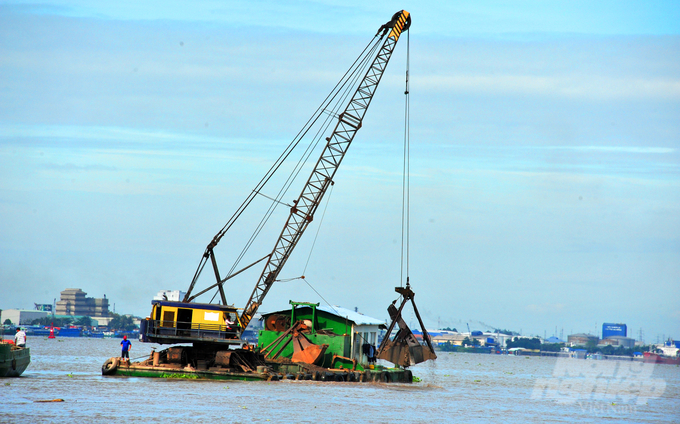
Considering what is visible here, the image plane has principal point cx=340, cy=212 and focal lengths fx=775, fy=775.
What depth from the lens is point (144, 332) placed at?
135 feet

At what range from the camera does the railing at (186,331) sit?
4016cm

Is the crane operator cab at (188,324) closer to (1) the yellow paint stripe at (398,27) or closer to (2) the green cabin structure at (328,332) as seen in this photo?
(2) the green cabin structure at (328,332)

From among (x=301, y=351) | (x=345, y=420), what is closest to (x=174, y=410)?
(x=345, y=420)

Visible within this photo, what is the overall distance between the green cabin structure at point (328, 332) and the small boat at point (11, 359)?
44.5 feet

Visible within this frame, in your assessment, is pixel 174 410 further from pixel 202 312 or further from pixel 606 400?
pixel 606 400

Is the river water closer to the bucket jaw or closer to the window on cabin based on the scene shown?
the bucket jaw

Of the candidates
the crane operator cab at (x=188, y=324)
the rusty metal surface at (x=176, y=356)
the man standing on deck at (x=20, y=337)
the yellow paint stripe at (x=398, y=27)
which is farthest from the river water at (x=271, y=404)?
the yellow paint stripe at (x=398, y=27)

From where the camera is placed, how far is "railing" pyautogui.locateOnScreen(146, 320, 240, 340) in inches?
1581

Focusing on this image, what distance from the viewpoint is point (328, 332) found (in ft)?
152

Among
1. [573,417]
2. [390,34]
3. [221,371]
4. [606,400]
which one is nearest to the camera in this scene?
[573,417]

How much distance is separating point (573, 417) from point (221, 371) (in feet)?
56.7

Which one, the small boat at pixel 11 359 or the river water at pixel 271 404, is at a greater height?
the small boat at pixel 11 359

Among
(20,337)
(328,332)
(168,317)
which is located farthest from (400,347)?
(20,337)

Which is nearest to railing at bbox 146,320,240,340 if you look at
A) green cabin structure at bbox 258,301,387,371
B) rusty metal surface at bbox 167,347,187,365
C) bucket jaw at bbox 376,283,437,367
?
rusty metal surface at bbox 167,347,187,365
